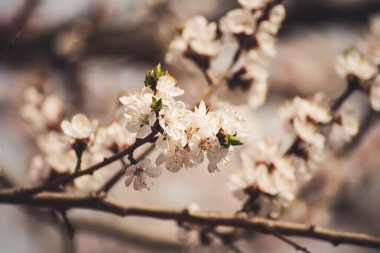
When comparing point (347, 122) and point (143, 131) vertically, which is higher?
point (347, 122)

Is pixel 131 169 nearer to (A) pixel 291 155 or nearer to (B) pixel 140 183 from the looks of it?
(B) pixel 140 183

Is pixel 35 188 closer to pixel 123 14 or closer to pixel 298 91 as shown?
pixel 123 14

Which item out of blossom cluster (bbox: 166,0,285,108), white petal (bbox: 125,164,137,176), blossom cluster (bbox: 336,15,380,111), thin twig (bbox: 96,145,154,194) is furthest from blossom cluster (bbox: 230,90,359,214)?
white petal (bbox: 125,164,137,176)

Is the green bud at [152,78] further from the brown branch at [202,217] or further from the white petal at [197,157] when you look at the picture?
the brown branch at [202,217]

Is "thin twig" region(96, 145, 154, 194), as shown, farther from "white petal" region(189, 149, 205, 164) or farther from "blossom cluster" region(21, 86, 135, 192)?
"white petal" region(189, 149, 205, 164)

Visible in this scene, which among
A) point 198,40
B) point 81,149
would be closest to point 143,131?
point 81,149

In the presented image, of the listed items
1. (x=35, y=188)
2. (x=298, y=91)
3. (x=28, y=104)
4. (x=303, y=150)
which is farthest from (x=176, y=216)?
(x=298, y=91)

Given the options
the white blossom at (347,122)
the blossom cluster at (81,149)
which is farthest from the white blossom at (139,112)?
the white blossom at (347,122)
